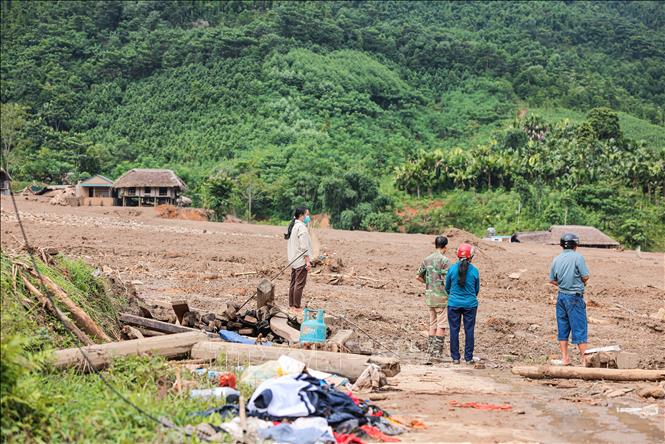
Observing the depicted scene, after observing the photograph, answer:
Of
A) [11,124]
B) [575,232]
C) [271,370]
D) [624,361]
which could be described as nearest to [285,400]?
[271,370]

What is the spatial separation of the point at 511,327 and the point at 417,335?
1.95m

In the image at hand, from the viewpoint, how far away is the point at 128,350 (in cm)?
711

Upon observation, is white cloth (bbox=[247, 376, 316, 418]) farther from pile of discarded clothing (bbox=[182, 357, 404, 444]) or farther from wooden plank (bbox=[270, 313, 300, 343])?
wooden plank (bbox=[270, 313, 300, 343])

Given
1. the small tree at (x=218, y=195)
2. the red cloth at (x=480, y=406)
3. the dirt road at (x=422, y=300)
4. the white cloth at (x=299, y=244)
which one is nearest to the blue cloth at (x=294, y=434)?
the dirt road at (x=422, y=300)

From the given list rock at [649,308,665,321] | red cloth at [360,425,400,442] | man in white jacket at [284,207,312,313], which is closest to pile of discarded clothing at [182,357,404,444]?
red cloth at [360,425,400,442]

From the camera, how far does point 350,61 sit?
9600cm

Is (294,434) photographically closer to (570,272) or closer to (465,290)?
(465,290)

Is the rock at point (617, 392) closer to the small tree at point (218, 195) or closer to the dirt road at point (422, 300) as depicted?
the dirt road at point (422, 300)

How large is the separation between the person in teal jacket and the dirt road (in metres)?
0.49

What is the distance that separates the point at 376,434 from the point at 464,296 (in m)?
4.17

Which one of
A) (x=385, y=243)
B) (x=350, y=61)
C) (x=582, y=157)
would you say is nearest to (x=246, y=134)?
(x=350, y=61)

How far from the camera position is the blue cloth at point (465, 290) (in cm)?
954

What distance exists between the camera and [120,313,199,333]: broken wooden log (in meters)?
8.65

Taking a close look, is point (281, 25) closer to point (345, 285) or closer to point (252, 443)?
point (345, 285)
